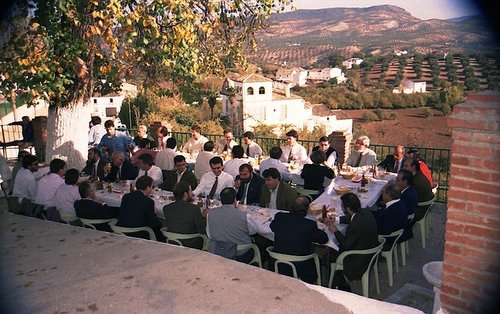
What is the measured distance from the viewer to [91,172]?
28.5ft

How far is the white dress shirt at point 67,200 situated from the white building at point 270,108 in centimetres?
4927

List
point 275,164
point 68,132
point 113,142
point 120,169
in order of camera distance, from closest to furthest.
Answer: point 120,169
point 275,164
point 68,132
point 113,142

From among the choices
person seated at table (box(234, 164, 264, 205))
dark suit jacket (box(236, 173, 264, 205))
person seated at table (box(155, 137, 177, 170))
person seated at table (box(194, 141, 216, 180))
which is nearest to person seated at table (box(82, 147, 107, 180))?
person seated at table (box(155, 137, 177, 170))

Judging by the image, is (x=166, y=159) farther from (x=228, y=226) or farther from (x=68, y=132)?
(x=228, y=226)

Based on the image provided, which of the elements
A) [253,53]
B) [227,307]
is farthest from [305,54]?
[227,307]

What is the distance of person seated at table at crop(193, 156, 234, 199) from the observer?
7.38m

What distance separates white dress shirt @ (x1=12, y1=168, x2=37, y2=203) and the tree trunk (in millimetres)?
1484

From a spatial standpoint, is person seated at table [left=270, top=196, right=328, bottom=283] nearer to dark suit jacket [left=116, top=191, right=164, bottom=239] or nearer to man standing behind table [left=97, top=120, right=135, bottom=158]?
dark suit jacket [left=116, top=191, right=164, bottom=239]

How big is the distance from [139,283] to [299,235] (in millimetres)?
1837

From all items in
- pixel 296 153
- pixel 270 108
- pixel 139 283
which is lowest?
pixel 270 108

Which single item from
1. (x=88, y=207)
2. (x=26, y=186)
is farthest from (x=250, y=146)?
(x=26, y=186)

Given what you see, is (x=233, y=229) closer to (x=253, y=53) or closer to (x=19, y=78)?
(x=19, y=78)

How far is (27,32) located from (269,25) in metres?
4.98

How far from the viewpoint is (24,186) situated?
724 cm
